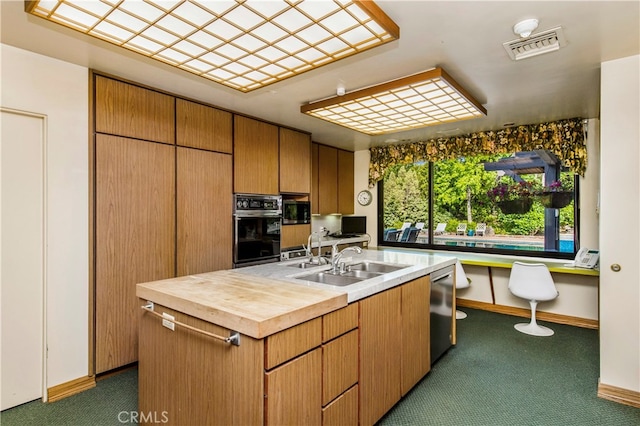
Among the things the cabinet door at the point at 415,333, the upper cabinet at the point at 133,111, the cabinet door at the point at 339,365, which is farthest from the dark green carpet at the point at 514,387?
the upper cabinet at the point at 133,111

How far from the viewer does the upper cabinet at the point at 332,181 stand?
17.4ft

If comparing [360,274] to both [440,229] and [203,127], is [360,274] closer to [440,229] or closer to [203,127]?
Result: [203,127]

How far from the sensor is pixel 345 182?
19.2ft

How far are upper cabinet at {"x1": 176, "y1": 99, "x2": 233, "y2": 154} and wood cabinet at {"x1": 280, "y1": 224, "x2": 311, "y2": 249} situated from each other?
1.25 meters

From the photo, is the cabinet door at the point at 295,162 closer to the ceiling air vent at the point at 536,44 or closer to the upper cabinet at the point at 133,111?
the upper cabinet at the point at 133,111

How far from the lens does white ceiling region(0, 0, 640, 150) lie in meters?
1.84

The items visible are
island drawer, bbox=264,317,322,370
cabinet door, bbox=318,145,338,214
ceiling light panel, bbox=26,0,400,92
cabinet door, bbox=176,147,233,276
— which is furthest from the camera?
cabinet door, bbox=318,145,338,214

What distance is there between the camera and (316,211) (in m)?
5.28

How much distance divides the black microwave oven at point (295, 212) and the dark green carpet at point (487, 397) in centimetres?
230

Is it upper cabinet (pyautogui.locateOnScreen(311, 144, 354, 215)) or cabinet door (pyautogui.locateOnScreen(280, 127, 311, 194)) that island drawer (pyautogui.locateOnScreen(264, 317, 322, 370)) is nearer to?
cabinet door (pyautogui.locateOnScreen(280, 127, 311, 194))

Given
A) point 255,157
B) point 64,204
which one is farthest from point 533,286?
point 64,204

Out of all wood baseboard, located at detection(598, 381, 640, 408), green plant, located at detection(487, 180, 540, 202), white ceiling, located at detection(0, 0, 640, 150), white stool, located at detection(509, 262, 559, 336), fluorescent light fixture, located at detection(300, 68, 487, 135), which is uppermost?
white ceiling, located at detection(0, 0, 640, 150)

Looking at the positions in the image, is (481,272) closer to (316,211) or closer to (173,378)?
(316,211)

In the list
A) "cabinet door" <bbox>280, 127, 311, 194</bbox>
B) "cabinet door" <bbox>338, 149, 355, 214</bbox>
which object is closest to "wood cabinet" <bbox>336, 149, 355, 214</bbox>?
"cabinet door" <bbox>338, 149, 355, 214</bbox>
